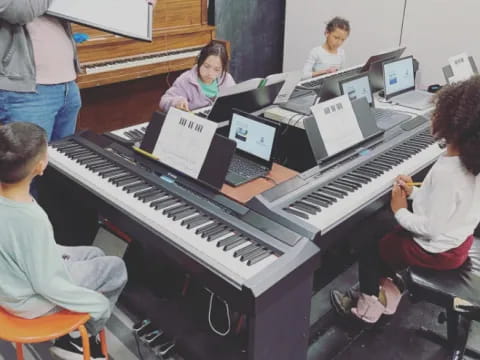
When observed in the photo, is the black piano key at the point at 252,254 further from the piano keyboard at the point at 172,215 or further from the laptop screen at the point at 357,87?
the laptop screen at the point at 357,87

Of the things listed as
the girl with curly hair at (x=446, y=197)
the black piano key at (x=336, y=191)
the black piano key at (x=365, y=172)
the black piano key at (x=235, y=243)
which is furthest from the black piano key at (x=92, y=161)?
the girl with curly hair at (x=446, y=197)

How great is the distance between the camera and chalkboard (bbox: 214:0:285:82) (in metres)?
4.11

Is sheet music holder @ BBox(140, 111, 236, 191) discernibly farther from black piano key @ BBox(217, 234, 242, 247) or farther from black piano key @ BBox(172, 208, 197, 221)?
black piano key @ BBox(217, 234, 242, 247)

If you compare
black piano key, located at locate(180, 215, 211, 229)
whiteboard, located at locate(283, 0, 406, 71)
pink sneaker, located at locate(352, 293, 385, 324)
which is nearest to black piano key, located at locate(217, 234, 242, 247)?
black piano key, located at locate(180, 215, 211, 229)

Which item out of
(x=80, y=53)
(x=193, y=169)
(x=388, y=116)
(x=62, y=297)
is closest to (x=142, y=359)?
(x=62, y=297)

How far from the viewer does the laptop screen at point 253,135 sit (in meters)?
1.66

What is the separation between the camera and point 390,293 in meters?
1.81

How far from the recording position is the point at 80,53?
290 centimetres

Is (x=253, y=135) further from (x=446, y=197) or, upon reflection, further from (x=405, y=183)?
(x=446, y=197)

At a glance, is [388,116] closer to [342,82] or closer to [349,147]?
[342,82]

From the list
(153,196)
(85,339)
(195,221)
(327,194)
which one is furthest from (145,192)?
(327,194)

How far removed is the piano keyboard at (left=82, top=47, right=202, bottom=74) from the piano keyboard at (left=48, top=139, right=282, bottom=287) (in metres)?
1.28

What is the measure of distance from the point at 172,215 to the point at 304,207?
1.31ft

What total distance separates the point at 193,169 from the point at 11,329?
0.68 m
